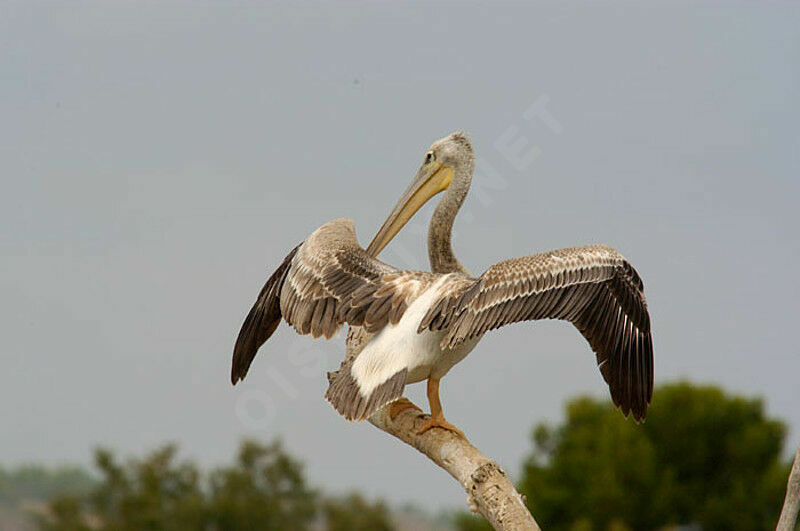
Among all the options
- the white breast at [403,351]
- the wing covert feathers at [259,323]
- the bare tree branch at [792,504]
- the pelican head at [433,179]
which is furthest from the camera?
the pelican head at [433,179]

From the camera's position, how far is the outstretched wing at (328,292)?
239 inches

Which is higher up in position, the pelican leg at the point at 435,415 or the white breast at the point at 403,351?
the white breast at the point at 403,351

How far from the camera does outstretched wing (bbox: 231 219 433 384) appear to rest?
607 centimetres

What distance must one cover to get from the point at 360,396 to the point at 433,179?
8.25 feet

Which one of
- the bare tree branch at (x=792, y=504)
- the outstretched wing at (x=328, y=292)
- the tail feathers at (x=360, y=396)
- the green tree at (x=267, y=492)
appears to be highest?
the green tree at (x=267, y=492)

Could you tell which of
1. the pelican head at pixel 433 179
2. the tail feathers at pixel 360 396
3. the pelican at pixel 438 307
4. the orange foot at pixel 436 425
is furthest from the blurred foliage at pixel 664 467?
the tail feathers at pixel 360 396

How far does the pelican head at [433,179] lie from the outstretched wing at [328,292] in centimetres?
36

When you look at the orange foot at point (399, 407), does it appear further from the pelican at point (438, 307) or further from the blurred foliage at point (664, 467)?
the blurred foliage at point (664, 467)

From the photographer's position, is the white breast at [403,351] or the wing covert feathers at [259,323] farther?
the wing covert feathers at [259,323]

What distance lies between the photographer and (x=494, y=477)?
5461 millimetres

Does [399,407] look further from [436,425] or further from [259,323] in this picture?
[259,323]

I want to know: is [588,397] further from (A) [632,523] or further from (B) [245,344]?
(B) [245,344]

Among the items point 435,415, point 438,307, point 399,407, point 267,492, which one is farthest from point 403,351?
point 267,492

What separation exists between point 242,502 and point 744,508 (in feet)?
36.7
